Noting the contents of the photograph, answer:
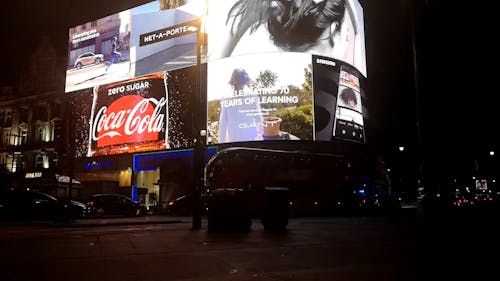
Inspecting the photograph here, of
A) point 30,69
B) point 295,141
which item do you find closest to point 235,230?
point 295,141

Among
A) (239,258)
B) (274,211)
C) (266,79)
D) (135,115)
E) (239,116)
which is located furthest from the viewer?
(135,115)

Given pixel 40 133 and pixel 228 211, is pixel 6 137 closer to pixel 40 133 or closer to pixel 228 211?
pixel 40 133

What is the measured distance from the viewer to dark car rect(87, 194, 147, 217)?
3055 centimetres

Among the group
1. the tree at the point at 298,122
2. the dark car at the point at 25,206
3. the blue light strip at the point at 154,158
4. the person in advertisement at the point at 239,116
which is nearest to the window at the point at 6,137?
the blue light strip at the point at 154,158

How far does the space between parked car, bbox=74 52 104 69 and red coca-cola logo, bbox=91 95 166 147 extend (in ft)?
21.7

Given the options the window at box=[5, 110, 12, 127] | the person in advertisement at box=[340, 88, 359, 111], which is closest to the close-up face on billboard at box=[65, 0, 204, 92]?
the window at box=[5, 110, 12, 127]

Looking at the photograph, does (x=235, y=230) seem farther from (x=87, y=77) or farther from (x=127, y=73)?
(x=87, y=77)

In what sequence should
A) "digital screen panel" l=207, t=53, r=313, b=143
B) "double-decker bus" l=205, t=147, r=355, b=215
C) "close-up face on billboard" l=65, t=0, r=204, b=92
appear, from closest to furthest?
"double-decker bus" l=205, t=147, r=355, b=215 < "digital screen panel" l=207, t=53, r=313, b=143 < "close-up face on billboard" l=65, t=0, r=204, b=92

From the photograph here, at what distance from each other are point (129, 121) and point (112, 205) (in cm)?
2017

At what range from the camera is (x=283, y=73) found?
41688mm

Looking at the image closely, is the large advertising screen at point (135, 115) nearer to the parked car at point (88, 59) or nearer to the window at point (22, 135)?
the parked car at point (88, 59)

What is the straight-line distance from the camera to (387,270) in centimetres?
741

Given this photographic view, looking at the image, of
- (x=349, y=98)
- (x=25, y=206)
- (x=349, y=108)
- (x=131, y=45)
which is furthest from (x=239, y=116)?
(x=25, y=206)

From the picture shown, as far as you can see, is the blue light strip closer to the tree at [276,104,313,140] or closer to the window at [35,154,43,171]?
the tree at [276,104,313,140]
